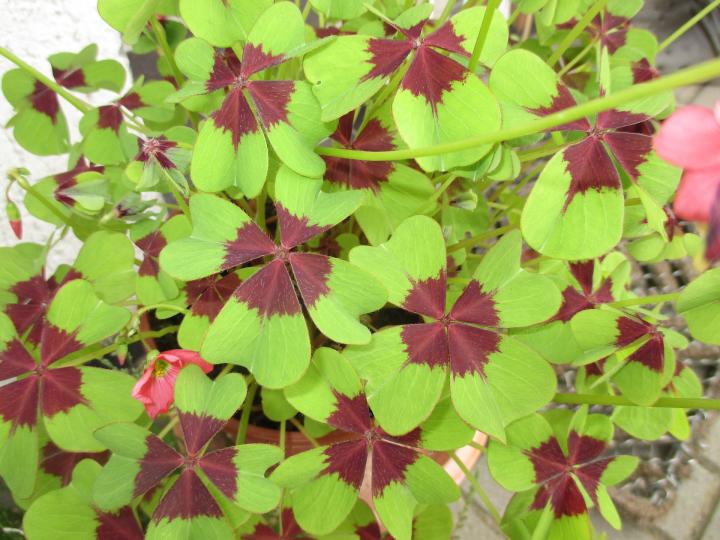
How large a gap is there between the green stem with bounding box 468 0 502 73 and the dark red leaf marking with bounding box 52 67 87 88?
1.77 feet

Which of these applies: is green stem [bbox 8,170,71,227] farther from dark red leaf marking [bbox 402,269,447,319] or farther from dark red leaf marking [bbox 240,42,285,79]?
dark red leaf marking [bbox 402,269,447,319]

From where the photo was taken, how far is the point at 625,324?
57 cm

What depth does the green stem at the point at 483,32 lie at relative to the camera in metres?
0.45

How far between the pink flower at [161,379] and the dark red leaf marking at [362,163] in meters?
0.25

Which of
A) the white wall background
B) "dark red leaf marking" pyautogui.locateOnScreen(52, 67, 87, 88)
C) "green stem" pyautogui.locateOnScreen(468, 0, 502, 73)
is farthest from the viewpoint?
the white wall background

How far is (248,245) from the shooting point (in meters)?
0.56

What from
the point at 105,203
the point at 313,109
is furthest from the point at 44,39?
the point at 313,109

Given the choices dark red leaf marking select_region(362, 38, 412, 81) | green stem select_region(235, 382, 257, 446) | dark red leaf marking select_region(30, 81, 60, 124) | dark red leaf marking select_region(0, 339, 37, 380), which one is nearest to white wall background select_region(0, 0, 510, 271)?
dark red leaf marking select_region(30, 81, 60, 124)

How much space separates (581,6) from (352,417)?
579 mm

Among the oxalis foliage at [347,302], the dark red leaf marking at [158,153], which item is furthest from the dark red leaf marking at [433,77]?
the dark red leaf marking at [158,153]

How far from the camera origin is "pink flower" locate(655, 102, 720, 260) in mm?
227

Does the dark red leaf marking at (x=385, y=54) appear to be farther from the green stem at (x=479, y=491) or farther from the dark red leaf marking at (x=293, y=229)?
the green stem at (x=479, y=491)

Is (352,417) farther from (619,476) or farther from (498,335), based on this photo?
(619,476)

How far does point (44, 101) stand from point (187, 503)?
569 millimetres
